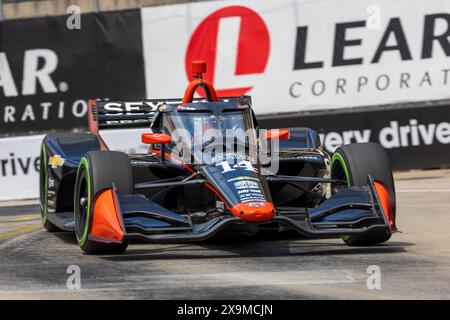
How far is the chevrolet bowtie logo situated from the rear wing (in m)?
0.83

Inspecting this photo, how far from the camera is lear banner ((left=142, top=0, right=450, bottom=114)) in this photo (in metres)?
17.8

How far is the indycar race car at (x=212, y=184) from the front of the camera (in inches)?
373

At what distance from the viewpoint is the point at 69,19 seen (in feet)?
56.9

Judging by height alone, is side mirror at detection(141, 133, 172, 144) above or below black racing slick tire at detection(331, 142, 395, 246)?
above

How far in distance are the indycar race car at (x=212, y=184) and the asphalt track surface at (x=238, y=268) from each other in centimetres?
22

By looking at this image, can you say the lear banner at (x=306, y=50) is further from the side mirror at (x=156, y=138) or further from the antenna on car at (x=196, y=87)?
the side mirror at (x=156, y=138)

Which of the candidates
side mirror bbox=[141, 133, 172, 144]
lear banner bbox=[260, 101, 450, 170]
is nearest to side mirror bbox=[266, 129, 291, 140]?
side mirror bbox=[141, 133, 172, 144]

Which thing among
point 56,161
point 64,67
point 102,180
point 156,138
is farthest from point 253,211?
point 64,67

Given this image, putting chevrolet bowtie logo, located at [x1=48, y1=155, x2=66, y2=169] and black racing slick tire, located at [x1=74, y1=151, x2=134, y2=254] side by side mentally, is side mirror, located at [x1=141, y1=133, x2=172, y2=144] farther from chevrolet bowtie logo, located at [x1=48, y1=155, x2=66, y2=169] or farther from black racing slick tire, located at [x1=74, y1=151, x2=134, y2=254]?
chevrolet bowtie logo, located at [x1=48, y1=155, x2=66, y2=169]

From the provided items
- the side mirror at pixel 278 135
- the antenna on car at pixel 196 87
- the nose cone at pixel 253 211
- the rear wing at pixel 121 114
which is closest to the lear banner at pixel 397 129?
the rear wing at pixel 121 114

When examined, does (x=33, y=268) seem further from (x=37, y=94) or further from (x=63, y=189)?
(x=37, y=94)

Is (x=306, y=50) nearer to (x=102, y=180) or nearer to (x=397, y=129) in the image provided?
(x=397, y=129)

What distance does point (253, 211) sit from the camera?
923 centimetres
